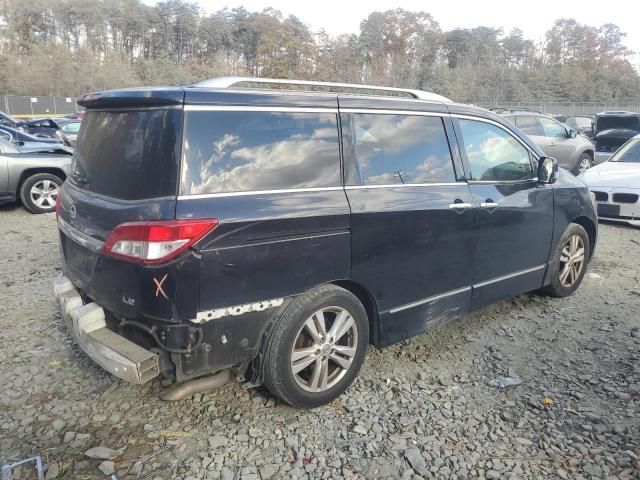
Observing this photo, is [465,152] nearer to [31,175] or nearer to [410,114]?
[410,114]

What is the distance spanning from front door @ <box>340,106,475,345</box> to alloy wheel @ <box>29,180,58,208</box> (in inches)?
300

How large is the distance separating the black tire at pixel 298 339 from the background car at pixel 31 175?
23.8 feet

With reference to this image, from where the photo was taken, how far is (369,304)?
3332 millimetres

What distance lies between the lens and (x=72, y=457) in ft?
8.84

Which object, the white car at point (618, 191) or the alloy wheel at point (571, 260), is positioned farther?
the white car at point (618, 191)

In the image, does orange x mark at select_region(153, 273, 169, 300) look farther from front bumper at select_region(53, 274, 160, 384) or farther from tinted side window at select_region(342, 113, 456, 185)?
tinted side window at select_region(342, 113, 456, 185)

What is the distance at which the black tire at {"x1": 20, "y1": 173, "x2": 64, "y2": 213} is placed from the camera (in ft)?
28.9

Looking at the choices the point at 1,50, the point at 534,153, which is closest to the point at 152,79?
the point at 1,50

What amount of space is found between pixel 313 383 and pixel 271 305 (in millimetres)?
620

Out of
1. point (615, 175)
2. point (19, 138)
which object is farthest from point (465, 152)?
point (19, 138)

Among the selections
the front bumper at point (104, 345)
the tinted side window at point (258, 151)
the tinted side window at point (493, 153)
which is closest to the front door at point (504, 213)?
the tinted side window at point (493, 153)

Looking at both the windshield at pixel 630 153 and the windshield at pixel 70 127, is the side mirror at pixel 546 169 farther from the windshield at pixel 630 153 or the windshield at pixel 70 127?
the windshield at pixel 70 127

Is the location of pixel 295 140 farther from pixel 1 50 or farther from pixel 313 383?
pixel 1 50

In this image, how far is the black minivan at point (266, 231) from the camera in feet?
8.42
